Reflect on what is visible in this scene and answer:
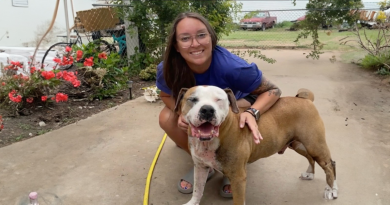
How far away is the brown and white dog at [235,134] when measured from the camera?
192cm

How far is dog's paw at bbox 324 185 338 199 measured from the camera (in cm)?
249

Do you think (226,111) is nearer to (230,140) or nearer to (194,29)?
(230,140)

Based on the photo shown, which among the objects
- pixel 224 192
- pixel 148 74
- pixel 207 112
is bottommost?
pixel 224 192

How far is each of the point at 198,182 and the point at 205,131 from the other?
2.09 feet

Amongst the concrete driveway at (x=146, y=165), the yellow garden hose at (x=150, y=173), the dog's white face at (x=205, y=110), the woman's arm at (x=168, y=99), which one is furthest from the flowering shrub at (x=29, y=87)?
the dog's white face at (x=205, y=110)

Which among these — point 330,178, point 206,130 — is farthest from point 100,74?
point 330,178

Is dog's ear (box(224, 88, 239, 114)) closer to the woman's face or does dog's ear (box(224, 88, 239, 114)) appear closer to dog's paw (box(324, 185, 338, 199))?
the woman's face

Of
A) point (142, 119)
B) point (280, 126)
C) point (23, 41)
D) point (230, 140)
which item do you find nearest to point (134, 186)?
point (230, 140)

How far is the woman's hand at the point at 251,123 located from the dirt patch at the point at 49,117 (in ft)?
8.48

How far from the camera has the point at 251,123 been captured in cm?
219

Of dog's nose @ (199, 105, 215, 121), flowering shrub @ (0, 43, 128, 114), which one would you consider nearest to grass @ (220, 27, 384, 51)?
flowering shrub @ (0, 43, 128, 114)

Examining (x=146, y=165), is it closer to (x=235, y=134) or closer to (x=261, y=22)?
(x=235, y=134)

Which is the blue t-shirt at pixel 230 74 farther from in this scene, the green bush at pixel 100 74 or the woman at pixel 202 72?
the green bush at pixel 100 74

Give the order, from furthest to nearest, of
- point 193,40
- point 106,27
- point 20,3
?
1. point 20,3
2. point 106,27
3. point 193,40
